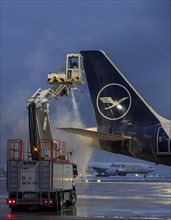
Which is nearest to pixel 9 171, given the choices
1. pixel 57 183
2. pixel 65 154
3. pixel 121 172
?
pixel 57 183

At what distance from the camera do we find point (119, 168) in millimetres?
155125

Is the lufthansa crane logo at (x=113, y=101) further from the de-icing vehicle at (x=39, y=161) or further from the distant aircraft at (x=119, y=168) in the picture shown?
the distant aircraft at (x=119, y=168)

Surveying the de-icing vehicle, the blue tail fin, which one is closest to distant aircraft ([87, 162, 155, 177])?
the de-icing vehicle

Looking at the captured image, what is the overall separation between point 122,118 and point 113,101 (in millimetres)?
969

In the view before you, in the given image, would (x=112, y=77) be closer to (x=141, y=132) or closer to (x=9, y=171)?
(x=141, y=132)

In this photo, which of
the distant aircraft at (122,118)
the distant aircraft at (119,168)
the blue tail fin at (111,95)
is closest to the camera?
the distant aircraft at (122,118)

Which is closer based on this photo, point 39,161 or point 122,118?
point 122,118

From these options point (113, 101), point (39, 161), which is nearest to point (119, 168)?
point (39, 161)

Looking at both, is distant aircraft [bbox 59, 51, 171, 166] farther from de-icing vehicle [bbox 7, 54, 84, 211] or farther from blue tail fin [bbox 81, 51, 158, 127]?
de-icing vehicle [bbox 7, 54, 84, 211]

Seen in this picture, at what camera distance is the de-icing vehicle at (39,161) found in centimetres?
2494

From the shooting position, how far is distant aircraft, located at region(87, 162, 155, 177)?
155m

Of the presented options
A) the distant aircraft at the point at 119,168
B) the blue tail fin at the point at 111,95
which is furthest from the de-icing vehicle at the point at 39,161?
the distant aircraft at the point at 119,168

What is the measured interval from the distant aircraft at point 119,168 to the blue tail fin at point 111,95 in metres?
131

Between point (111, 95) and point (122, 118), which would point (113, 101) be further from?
point (122, 118)
